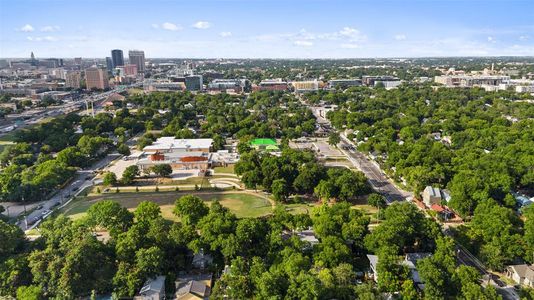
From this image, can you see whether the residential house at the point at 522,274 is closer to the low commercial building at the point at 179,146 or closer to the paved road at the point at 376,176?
the paved road at the point at 376,176

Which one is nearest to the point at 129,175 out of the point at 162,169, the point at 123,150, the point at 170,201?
the point at 162,169

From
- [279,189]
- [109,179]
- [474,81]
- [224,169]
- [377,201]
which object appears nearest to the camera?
[377,201]

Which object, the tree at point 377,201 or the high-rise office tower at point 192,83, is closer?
the tree at point 377,201

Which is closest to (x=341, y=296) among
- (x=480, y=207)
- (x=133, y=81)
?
(x=480, y=207)

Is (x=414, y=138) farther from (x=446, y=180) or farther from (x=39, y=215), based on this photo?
(x=39, y=215)

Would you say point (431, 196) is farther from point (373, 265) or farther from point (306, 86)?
point (306, 86)

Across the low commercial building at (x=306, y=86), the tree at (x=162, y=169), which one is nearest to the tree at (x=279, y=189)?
the tree at (x=162, y=169)
